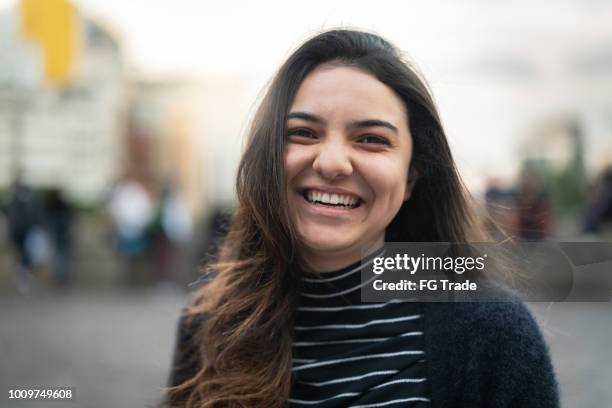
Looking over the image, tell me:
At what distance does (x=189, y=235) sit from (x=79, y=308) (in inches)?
87.9

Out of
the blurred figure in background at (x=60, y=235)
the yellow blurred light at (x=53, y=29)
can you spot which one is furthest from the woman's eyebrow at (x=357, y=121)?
the blurred figure in background at (x=60, y=235)

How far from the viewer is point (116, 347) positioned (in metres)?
5.89

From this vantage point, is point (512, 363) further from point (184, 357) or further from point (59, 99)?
point (59, 99)

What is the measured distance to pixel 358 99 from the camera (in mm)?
1627

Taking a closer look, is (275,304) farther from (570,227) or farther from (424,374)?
(570,227)

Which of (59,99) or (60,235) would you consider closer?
(60,235)

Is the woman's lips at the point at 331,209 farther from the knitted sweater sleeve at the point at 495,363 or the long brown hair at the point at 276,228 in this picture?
the knitted sweater sleeve at the point at 495,363

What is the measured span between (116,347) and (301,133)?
4699 mm

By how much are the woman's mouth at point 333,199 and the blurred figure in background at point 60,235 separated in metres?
8.99

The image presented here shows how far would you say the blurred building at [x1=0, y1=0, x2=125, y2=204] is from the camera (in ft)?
26.8

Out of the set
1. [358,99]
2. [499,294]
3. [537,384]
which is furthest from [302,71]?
[537,384]

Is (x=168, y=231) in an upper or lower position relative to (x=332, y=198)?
upper

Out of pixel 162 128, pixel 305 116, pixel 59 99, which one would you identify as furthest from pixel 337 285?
pixel 162 128

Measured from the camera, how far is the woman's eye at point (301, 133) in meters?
1.67
